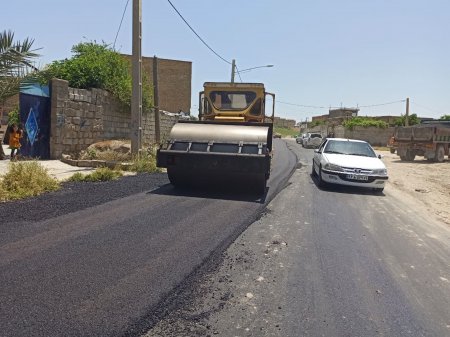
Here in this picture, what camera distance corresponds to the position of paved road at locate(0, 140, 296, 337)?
3254 mm

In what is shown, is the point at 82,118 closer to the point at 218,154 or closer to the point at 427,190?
the point at 218,154

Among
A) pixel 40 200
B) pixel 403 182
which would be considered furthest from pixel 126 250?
pixel 403 182

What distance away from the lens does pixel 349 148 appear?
1299 cm

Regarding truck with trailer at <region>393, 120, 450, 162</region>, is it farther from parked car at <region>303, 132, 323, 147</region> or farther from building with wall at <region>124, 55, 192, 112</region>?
building with wall at <region>124, 55, 192, 112</region>

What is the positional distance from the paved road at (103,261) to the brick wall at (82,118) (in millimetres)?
7701

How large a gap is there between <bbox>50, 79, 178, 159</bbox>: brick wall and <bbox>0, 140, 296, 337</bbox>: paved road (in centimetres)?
770

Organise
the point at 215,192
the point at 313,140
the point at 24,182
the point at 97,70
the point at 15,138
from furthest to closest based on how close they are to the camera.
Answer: the point at 313,140
the point at 97,70
the point at 15,138
the point at 215,192
the point at 24,182

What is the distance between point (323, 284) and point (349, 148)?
925cm

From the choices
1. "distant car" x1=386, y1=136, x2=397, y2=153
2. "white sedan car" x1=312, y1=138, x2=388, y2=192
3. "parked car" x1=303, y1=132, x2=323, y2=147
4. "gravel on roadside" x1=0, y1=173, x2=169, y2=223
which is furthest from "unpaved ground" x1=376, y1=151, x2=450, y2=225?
"parked car" x1=303, y1=132, x2=323, y2=147

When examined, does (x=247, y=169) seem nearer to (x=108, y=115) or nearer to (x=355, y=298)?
(x=355, y=298)

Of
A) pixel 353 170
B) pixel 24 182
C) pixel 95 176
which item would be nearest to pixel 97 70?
pixel 95 176

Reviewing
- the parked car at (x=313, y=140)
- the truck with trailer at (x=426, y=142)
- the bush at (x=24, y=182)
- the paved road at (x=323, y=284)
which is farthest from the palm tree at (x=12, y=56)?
the parked car at (x=313, y=140)

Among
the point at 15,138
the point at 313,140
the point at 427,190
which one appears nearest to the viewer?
the point at 427,190

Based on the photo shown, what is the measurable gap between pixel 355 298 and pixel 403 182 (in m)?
13.0
